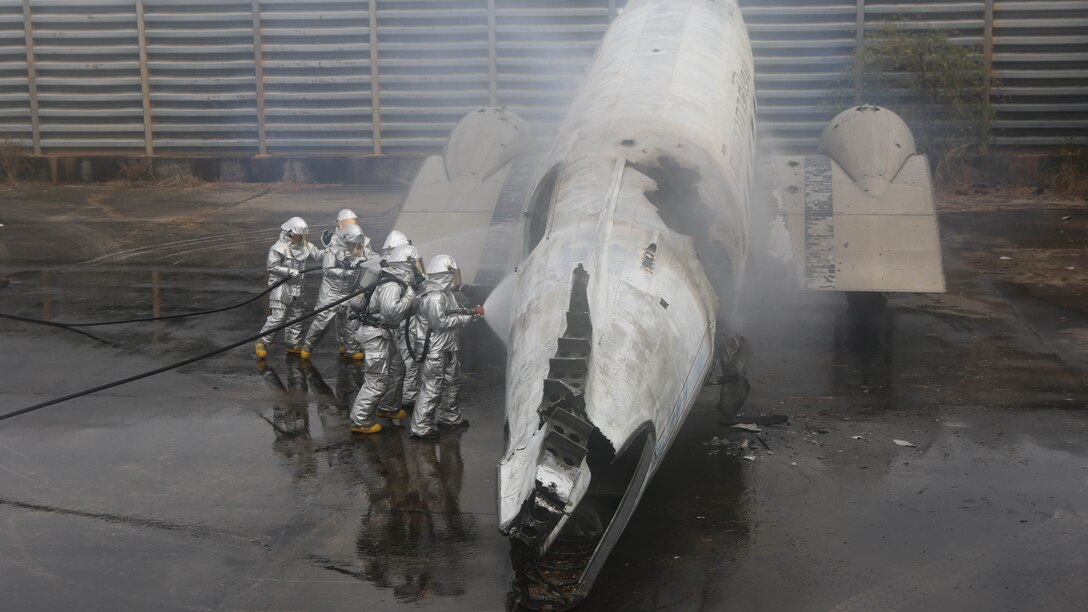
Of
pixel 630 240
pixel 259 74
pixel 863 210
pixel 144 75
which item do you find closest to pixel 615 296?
pixel 630 240

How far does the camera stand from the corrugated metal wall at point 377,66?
22.7 m

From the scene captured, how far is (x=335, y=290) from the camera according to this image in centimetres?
1301

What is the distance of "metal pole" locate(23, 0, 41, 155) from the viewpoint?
24.6 metres

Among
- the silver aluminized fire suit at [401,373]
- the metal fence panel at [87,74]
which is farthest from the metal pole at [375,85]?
the silver aluminized fire suit at [401,373]

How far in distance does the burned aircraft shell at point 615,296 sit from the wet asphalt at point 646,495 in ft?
2.44

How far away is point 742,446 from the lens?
10289 mm

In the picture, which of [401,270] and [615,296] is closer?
[615,296]

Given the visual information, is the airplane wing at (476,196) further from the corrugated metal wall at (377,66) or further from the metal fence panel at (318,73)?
the metal fence panel at (318,73)

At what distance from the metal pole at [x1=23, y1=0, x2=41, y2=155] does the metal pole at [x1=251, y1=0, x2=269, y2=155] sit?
4.59 metres

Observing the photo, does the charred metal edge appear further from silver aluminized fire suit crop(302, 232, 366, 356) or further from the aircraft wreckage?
silver aluminized fire suit crop(302, 232, 366, 356)

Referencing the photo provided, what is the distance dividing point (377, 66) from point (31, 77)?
713cm

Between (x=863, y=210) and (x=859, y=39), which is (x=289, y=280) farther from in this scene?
(x=859, y=39)

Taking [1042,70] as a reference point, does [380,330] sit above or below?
below

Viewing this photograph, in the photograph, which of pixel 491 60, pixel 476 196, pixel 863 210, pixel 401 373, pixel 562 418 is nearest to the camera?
pixel 562 418
